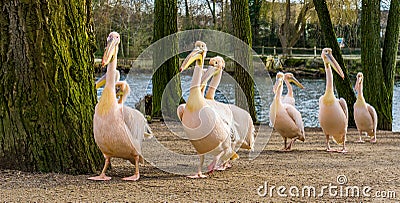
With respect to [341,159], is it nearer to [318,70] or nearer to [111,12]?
[111,12]

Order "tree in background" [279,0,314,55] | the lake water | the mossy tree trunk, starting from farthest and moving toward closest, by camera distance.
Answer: "tree in background" [279,0,314,55] → the lake water → the mossy tree trunk

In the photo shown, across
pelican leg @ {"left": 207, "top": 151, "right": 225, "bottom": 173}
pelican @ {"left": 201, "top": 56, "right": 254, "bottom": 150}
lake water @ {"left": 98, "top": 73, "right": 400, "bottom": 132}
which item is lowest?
lake water @ {"left": 98, "top": 73, "right": 400, "bottom": 132}

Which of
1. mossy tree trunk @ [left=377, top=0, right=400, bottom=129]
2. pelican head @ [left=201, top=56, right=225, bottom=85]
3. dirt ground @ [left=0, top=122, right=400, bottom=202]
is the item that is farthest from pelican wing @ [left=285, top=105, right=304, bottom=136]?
mossy tree trunk @ [left=377, top=0, right=400, bottom=129]

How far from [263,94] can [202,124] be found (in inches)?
439

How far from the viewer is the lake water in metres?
13.7

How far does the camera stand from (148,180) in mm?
5500

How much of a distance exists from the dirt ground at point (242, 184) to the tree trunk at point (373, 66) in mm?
4686

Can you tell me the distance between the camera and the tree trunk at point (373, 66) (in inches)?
447

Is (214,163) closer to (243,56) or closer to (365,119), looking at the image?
(365,119)

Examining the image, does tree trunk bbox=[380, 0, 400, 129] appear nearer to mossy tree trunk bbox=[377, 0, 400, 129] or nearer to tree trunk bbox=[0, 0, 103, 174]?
mossy tree trunk bbox=[377, 0, 400, 129]

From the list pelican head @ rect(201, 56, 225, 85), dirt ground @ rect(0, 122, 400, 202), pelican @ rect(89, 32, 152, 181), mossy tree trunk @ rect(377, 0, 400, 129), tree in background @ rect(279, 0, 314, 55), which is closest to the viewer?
dirt ground @ rect(0, 122, 400, 202)

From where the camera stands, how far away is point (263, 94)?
16.5m

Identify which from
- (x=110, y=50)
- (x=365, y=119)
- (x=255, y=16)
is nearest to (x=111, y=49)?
(x=110, y=50)

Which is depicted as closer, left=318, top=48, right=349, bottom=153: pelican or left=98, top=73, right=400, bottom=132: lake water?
left=318, top=48, right=349, bottom=153: pelican
